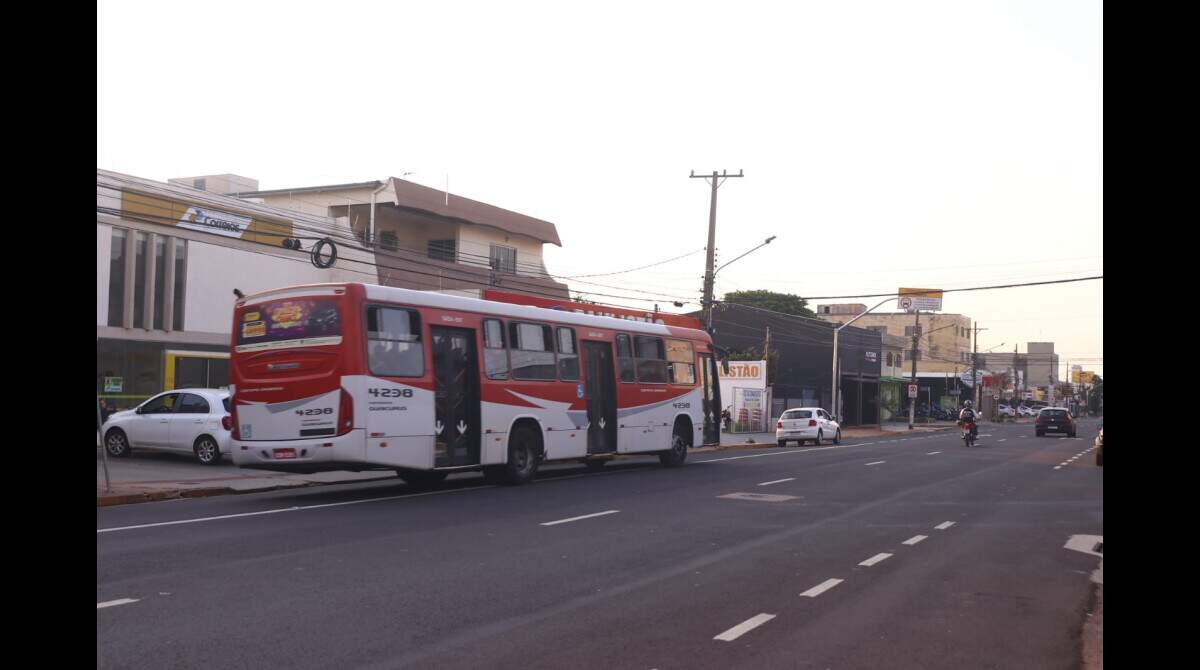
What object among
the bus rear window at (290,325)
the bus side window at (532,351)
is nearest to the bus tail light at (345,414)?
the bus rear window at (290,325)

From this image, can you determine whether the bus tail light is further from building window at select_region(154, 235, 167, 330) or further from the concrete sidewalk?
building window at select_region(154, 235, 167, 330)

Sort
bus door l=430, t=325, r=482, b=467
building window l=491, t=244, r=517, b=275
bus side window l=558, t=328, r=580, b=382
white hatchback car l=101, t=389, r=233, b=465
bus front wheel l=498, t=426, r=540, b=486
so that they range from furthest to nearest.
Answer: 1. building window l=491, t=244, r=517, b=275
2. white hatchback car l=101, t=389, r=233, b=465
3. bus side window l=558, t=328, r=580, b=382
4. bus front wheel l=498, t=426, r=540, b=486
5. bus door l=430, t=325, r=482, b=467

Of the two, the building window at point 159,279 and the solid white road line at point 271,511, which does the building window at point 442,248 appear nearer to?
the building window at point 159,279

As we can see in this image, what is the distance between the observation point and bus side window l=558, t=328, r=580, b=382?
816 inches

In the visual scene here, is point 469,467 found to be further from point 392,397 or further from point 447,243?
point 447,243

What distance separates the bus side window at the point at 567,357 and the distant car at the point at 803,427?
69.5ft

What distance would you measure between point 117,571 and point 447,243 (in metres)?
33.9

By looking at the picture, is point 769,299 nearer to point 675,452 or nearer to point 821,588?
point 675,452

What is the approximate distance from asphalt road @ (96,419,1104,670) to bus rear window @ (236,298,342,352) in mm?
Result: 2422

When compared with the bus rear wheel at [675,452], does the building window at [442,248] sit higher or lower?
higher

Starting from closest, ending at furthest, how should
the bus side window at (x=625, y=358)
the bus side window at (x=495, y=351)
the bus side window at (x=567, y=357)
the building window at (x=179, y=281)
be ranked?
the bus side window at (x=495, y=351), the bus side window at (x=567, y=357), the bus side window at (x=625, y=358), the building window at (x=179, y=281)

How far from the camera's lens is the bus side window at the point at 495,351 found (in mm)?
18562

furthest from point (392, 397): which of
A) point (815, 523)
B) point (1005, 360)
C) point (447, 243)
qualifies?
point (1005, 360)

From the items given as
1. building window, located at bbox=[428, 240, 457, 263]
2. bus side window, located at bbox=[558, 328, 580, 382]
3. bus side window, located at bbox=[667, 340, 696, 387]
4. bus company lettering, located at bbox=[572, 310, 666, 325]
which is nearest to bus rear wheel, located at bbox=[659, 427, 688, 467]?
bus side window, located at bbox=[667, 340, 696, 387]
